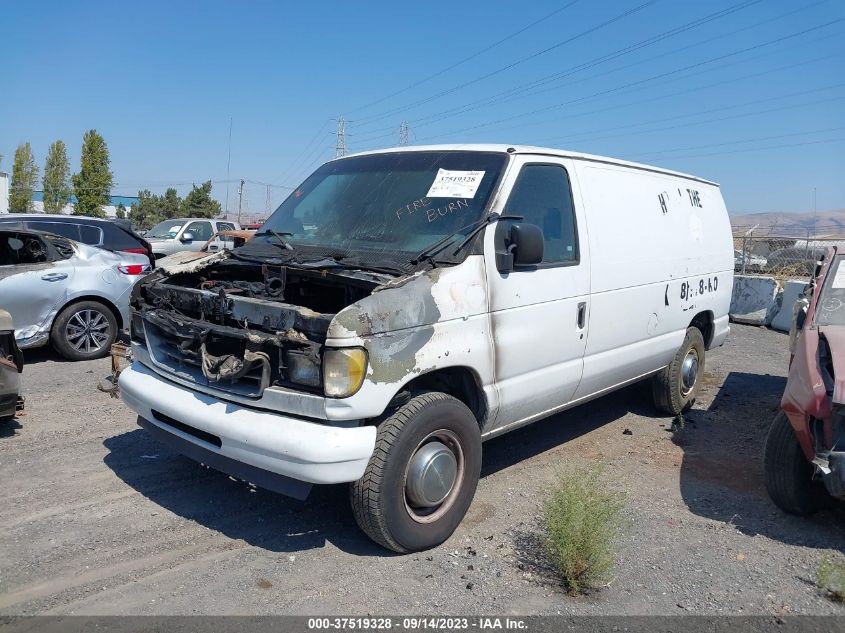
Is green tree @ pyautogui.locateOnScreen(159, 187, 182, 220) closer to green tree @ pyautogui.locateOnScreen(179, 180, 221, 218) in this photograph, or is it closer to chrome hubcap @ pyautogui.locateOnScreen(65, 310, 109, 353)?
green tree @ pyautogui.locateOnScreen(179, 180, 221, 218)

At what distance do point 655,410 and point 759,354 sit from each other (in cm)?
412

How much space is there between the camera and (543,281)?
178 inches

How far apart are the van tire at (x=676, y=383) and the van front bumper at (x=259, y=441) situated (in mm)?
3949

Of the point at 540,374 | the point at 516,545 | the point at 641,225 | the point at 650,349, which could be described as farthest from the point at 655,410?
the point at 516,545

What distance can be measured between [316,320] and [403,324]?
45cm

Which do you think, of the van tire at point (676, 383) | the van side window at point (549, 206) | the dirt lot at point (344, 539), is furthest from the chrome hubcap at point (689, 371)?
the van side window at point (549, 206)

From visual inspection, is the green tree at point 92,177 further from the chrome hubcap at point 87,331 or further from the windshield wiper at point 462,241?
the windshield wiper at point 462,241

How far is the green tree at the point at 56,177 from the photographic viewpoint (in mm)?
61219

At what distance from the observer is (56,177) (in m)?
62.7

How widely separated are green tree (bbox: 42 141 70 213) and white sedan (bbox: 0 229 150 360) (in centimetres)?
5908

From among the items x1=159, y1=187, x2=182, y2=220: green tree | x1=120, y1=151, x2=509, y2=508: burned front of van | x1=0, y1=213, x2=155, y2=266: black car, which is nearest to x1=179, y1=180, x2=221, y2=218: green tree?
x1=159, y1=187, x2=182, y2=220: green tree

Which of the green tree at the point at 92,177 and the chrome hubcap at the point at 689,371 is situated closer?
the chrome hubcap at the point at 689,371

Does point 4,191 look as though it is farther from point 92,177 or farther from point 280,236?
point 280,236

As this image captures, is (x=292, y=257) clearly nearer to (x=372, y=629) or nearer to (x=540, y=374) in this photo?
(x=540, y=374)
